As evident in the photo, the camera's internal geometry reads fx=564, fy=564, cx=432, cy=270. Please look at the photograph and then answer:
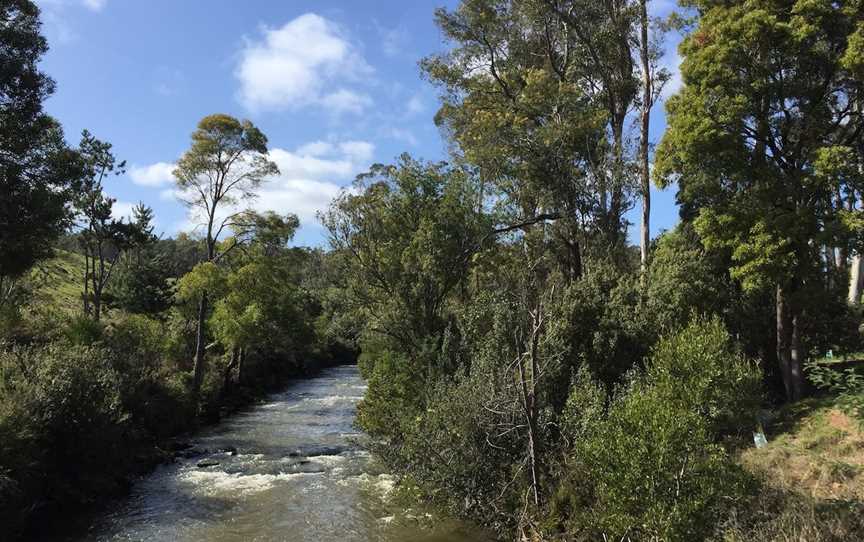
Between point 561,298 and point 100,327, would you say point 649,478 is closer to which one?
point 561,298

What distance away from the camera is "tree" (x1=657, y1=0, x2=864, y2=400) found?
15578 millimetres

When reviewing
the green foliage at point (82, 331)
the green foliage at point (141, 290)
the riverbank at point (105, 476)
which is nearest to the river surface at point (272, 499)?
the riverbank at point (105, 476)

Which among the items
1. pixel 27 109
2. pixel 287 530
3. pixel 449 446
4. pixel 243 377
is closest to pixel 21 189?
pixel 27 109

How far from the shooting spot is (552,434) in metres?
13.3

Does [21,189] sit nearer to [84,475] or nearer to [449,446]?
[84,475]

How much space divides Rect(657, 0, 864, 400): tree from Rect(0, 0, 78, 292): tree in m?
19.0

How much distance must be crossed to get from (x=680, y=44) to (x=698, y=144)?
397 centimetres

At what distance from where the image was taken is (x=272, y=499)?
14859 mm

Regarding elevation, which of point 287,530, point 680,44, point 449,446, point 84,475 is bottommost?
point 287,530

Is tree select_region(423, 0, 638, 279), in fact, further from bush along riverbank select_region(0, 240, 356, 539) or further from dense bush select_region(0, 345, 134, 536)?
dense bush select_region(0, 345, 134, 536)

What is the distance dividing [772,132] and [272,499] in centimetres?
1790

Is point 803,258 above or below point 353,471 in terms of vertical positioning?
above

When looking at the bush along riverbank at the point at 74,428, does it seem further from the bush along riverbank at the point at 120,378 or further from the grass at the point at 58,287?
the grass at the point at 58,287

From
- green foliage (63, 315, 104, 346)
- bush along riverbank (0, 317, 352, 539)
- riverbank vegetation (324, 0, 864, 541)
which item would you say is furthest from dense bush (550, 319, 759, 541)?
green foliage (63, 315, 104, 346)
